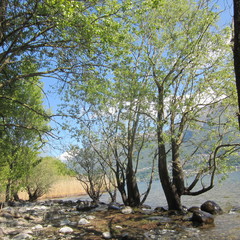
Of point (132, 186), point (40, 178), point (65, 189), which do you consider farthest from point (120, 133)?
point (65, 189)

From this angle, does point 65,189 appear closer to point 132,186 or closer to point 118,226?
point 132,186

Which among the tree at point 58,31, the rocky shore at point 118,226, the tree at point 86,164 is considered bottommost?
the rocky shore at point 118,226

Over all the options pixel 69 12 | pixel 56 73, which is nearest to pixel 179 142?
pixel 56 73

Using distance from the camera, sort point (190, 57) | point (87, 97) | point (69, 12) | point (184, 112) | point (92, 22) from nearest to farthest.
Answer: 1. point (69, 12)
2. point (92, 22)
3. point (184, 112)
4. point (190, 57)
5. point (87, 97)

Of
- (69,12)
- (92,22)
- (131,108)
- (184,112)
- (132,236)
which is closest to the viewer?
(69,12)

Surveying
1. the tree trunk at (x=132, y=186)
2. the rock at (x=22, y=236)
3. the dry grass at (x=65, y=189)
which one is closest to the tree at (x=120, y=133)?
the tree trunk at (x=132, y=186)

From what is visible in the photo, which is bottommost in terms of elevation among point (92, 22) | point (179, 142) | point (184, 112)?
point (179, 142)

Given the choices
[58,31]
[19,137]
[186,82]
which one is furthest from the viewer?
[19,137]

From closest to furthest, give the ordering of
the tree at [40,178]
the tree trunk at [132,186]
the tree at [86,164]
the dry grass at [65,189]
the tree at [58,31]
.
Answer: the tree at [58,31] < the tree trunk at [132,186] < the tree at [86,164] < the tree at [40,178] < the dry grass at [65,189]

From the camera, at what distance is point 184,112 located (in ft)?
34.9

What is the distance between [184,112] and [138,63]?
406cm

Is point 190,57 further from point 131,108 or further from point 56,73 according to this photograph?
point 56,73

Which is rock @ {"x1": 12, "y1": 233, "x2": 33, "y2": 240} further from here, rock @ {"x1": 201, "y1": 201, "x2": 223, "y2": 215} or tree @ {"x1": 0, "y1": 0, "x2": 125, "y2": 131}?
rock @ {"x1": 201, "y1": 201, "x2": 223, "y2": 215}

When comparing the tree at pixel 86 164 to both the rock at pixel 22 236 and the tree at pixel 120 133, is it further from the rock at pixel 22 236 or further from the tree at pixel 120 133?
the rock at pixel 22 236
